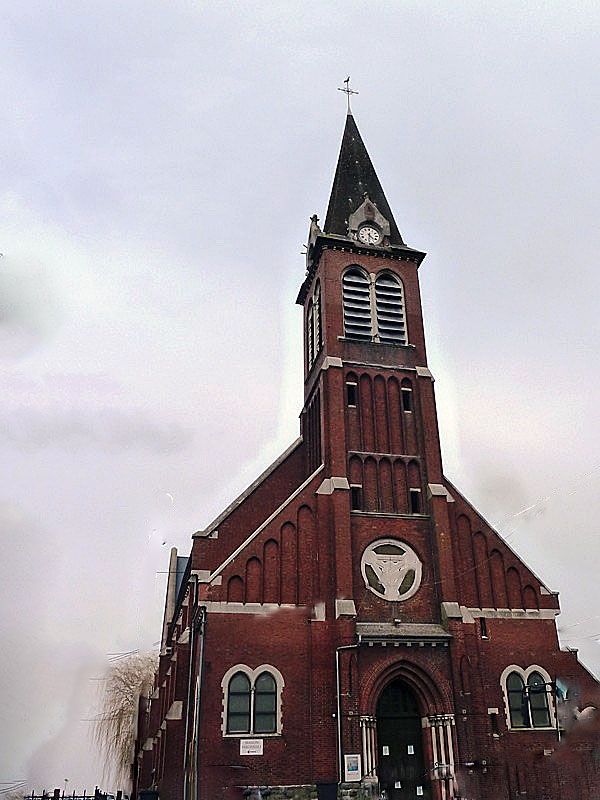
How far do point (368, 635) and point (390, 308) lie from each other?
15187mm

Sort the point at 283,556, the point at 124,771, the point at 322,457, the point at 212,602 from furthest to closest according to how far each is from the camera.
Result: the point at 124,771 < the point at 322,457 < the point at 283,556 < the point at 212,602

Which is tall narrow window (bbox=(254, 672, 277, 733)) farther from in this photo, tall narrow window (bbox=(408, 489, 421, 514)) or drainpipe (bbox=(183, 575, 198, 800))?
tall narrow window (bbox=(408, 489, 421, 514))

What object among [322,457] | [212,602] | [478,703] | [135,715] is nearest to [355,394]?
[322,457]

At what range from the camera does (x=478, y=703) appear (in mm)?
25516

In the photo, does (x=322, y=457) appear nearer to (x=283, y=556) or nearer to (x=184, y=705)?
(x=283, y=556)

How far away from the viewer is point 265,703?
2425 cm

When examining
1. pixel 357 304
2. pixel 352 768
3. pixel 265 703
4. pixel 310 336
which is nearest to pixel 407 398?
pixel 357 304

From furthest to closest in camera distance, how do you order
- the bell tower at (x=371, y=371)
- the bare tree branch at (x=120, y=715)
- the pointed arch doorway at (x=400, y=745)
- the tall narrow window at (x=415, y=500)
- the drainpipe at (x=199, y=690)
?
the bare tree branch at (x=120, y=715) → the tall narrow window at (x=415, y=500) → the bell tower at (x=371, y=371) → the pointed arch doorway at (x=400, y=745) → the drainpipe at (x=199, y=690)

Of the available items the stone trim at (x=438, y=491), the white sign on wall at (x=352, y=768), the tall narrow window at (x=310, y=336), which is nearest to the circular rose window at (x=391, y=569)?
the stone trim at (x=438, y=491)

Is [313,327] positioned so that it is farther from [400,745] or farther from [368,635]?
[400,745]

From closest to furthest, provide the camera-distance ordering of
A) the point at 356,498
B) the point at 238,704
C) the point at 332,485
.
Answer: the point at 238,704
the point at 332,485
the point at 356,498

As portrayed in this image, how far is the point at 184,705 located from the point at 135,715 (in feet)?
73.4

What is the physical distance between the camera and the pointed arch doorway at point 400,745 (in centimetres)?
2459

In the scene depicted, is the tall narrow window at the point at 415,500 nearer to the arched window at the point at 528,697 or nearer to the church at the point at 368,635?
the church at the point at 368,635
